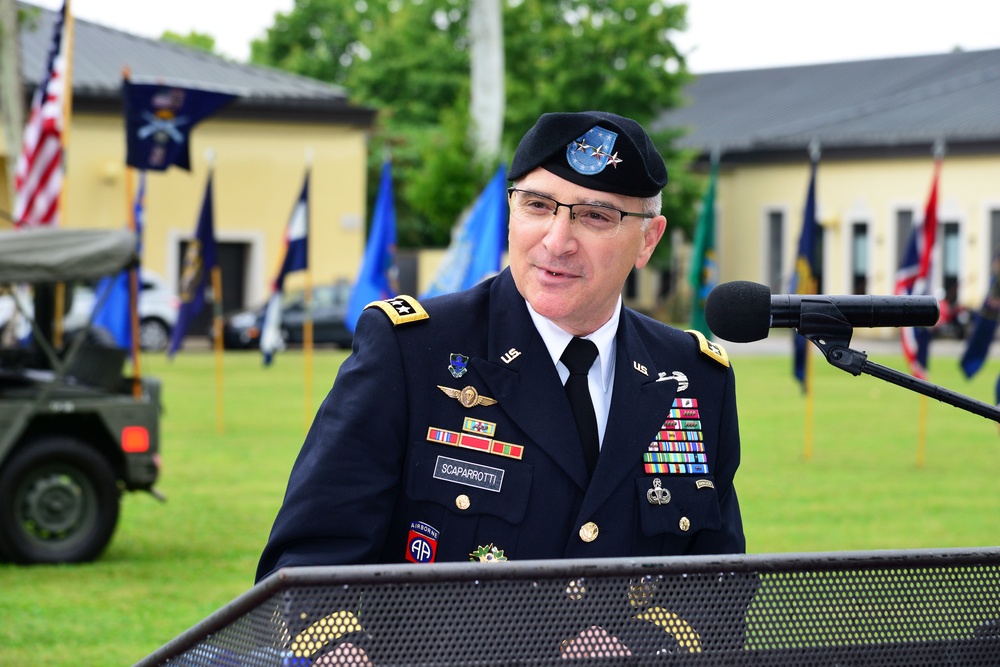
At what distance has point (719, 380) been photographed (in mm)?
2994

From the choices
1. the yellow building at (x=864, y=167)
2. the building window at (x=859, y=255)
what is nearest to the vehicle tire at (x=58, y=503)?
the yellow building at (x=864, y=167)

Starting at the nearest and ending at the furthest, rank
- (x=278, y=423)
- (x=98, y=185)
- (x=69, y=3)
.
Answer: (x=69, y=3) < (x=278, y=423) < (x=98, y=185)

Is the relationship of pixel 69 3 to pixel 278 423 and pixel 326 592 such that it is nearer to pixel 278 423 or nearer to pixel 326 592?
pixel 278 423

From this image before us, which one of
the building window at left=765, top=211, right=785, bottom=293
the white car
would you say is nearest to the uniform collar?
the white car

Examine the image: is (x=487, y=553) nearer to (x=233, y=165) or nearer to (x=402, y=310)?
(x=402, y=310)

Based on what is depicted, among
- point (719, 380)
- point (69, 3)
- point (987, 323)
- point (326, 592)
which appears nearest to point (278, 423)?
point (69, 3)

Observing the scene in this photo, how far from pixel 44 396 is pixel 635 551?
23.7ft

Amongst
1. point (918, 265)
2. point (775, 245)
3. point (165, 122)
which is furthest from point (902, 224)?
point (165, 122)

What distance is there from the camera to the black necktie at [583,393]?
272cm

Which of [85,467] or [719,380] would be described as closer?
[719,380]

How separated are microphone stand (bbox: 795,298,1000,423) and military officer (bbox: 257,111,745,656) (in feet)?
1.96

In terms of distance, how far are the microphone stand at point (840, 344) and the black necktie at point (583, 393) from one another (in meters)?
0.65

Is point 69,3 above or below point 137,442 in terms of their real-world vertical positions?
above

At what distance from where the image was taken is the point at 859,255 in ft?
147
